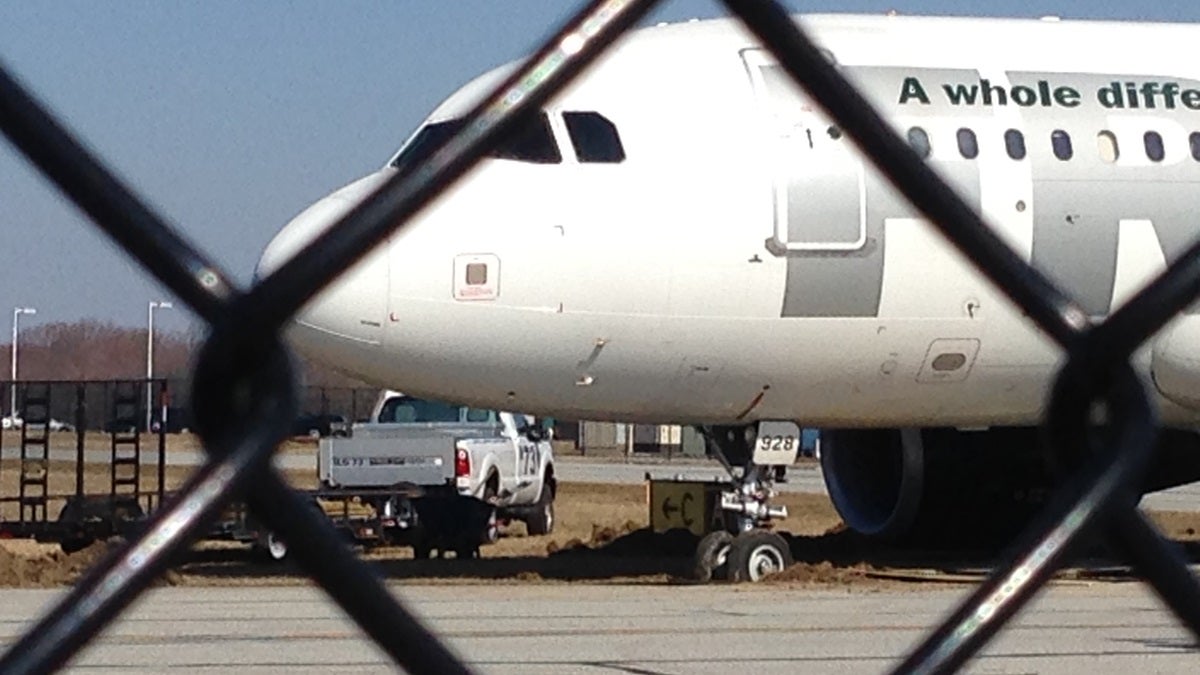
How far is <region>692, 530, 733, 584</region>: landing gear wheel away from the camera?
14.6 m

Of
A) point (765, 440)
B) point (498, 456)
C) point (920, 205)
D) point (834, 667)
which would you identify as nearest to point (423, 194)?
point (920, 205)

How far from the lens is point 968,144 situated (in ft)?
44.3

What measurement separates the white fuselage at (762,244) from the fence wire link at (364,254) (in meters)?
10.4

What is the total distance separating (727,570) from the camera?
573 inches

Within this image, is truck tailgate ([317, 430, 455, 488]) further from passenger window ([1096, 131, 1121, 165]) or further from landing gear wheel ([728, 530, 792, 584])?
passenger window ([1096, 131, 1121, 165])

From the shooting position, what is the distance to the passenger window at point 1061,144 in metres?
13.7

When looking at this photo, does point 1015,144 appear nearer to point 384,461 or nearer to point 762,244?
point 762,244

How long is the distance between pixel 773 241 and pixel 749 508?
2.25 metres

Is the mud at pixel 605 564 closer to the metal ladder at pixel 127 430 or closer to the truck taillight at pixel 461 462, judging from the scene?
the truck taillight at pixel 461 462

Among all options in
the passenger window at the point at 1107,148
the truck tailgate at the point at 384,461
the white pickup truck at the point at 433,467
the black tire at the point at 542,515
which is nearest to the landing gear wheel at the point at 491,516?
the white pickup truck at the point at 433,467

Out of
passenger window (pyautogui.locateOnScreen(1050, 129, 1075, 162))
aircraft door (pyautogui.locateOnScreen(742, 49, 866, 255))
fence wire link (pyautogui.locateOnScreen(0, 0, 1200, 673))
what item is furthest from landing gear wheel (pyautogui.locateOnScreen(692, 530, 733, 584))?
fence wire link (pyautogui.locateOnScreen(0, 0, 1200, 673))

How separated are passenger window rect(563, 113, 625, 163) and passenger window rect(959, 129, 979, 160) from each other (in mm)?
2008

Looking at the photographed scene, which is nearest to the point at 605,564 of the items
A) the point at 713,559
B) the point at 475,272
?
the point at 713,559

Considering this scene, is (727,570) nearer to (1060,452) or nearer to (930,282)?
(930,282)
